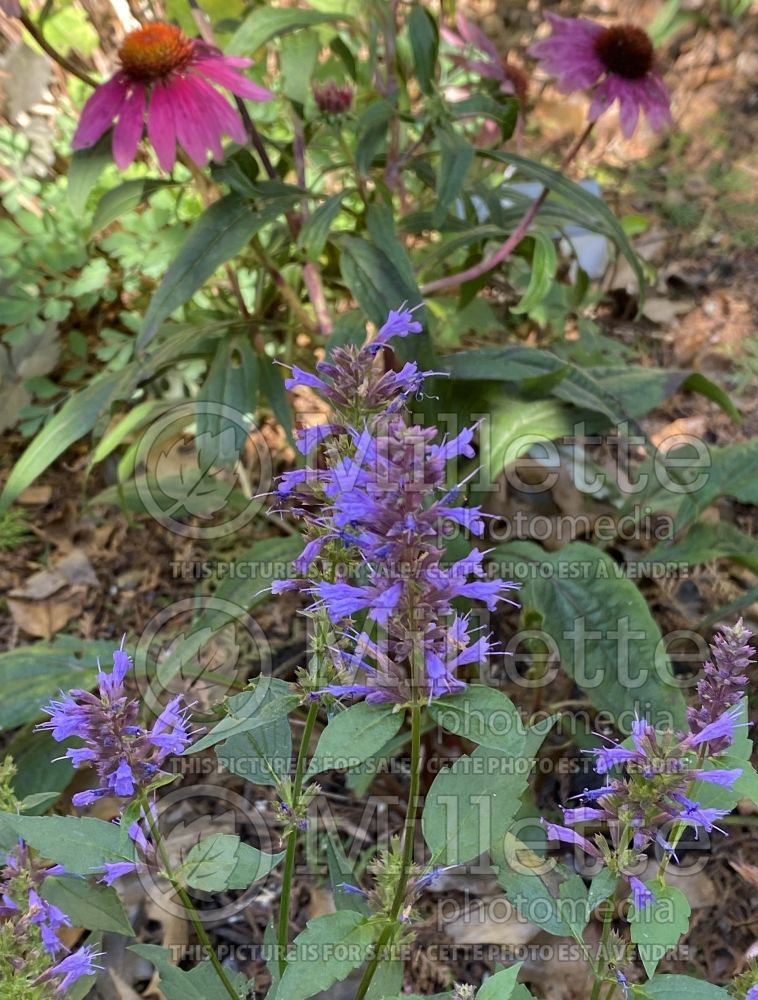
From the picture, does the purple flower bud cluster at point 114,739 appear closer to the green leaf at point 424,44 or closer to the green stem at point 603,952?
the green stem at point 603,952

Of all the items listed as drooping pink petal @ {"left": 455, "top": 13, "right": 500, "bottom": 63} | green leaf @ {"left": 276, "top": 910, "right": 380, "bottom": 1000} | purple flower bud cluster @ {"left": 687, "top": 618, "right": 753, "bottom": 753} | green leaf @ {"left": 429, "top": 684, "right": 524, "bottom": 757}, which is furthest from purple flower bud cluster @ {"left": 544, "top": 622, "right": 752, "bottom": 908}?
drooping pink petal @ {"left": 455, "top": 13, "right": 500, "bottom": 63}

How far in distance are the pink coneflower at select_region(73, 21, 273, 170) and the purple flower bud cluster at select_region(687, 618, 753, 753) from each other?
4.03 ft

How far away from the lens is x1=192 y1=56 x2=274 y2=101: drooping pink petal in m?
Result: 1.68

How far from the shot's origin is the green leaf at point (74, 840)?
958 mm

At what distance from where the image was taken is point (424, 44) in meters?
1.80

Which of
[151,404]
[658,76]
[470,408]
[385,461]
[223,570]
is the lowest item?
[223,570]

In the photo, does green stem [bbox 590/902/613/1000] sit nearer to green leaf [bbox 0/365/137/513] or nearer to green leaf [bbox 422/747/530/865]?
green leaf [bbox 422/747/530/865]

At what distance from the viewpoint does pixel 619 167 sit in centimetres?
329

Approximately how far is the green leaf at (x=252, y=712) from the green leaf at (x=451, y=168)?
107 centimetres

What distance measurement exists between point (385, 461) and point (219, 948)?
1.21m

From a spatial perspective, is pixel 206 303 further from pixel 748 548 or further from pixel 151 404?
pixel 748 548

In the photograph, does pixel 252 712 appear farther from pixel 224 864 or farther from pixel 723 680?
pixel 723 680

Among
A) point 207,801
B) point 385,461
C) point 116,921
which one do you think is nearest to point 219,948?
point 207,801

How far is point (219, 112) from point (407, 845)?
133cm
